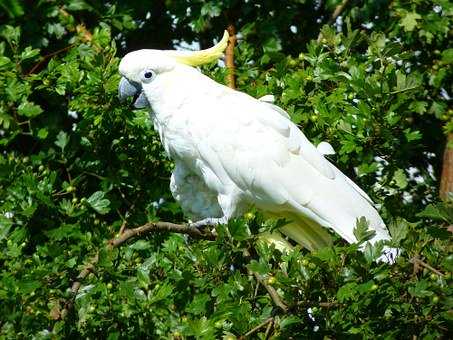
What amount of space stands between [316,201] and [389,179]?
54cm

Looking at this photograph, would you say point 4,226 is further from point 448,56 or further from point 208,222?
point 448,56

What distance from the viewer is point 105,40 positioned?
3512mm

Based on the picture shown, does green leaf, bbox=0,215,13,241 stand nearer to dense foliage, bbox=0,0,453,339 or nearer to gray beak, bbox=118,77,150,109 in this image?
dense foliage, bbox=0,0,453,339

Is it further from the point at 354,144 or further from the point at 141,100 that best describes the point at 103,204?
the point at 354,144

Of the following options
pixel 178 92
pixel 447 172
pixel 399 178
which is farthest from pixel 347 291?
pixel 447 172

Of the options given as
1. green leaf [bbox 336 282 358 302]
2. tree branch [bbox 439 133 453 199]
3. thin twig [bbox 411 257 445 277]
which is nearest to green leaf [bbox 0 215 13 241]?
green leaf [bbox 336 282 358 302]

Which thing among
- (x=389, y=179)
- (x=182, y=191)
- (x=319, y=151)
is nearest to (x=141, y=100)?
(x=182, y=191)

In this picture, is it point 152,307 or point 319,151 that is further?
point 319,151

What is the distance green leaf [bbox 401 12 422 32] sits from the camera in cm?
394

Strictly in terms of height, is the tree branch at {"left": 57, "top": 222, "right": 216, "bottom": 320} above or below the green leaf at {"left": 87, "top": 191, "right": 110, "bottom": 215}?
above

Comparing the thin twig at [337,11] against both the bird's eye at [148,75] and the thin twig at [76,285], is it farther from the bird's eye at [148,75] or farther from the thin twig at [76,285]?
the thin twig at [76,285]

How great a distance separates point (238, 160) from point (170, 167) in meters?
0.55

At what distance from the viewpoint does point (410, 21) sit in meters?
3.95

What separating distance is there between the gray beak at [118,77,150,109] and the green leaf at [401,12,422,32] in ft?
4.47
